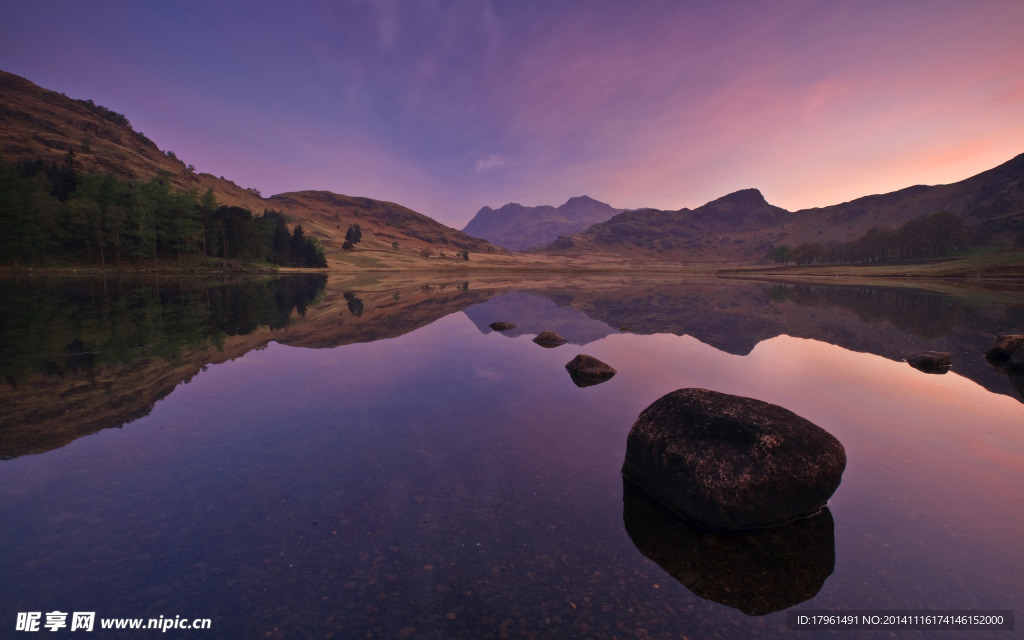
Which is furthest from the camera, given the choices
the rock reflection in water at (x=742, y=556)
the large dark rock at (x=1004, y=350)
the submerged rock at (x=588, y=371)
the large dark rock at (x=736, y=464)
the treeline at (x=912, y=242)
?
the treeline at (x=912, y=242)

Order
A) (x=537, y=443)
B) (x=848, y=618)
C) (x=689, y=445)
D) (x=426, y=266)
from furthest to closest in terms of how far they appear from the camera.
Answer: (x=426, y=266)
(x=537, y=443)
(x=689, y=445)
(x=848, y=618)

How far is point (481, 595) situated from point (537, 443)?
6291mm

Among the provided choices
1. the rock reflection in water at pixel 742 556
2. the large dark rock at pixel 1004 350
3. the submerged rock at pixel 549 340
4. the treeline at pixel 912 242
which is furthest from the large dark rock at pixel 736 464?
the treeline at pixel 912 242

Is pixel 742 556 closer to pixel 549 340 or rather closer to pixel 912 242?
pixel 549 340

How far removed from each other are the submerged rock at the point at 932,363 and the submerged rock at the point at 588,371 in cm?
1849

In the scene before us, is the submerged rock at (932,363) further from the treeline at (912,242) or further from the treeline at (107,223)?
the treeline at (912,242)

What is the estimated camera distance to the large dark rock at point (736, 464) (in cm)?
903

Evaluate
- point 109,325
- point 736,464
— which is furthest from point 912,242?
point 109,325

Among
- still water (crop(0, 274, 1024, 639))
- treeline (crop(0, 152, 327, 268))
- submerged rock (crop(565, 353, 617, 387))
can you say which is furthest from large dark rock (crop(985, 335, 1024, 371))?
treeline (crop(0, 152, 327, 268))

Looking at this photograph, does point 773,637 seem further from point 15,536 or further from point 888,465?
point 15,536

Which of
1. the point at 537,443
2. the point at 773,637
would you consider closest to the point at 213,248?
→ the point at 537,443

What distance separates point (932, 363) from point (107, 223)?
121 meters

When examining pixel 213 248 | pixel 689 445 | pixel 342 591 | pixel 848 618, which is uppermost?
pixel 213 248

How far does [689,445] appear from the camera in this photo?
10133 mm
